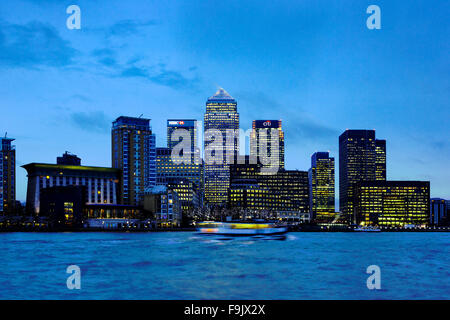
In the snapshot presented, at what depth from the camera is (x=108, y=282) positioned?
41250 mm

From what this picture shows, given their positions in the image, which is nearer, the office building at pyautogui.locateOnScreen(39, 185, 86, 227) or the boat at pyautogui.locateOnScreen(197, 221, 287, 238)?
the boat at pyautogui.locateOnScreen(197, 221, 287, 238)

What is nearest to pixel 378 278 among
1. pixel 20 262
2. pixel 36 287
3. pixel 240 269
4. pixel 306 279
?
pixel 306 279

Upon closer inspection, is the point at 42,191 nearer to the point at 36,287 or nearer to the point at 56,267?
the point at 56,267
